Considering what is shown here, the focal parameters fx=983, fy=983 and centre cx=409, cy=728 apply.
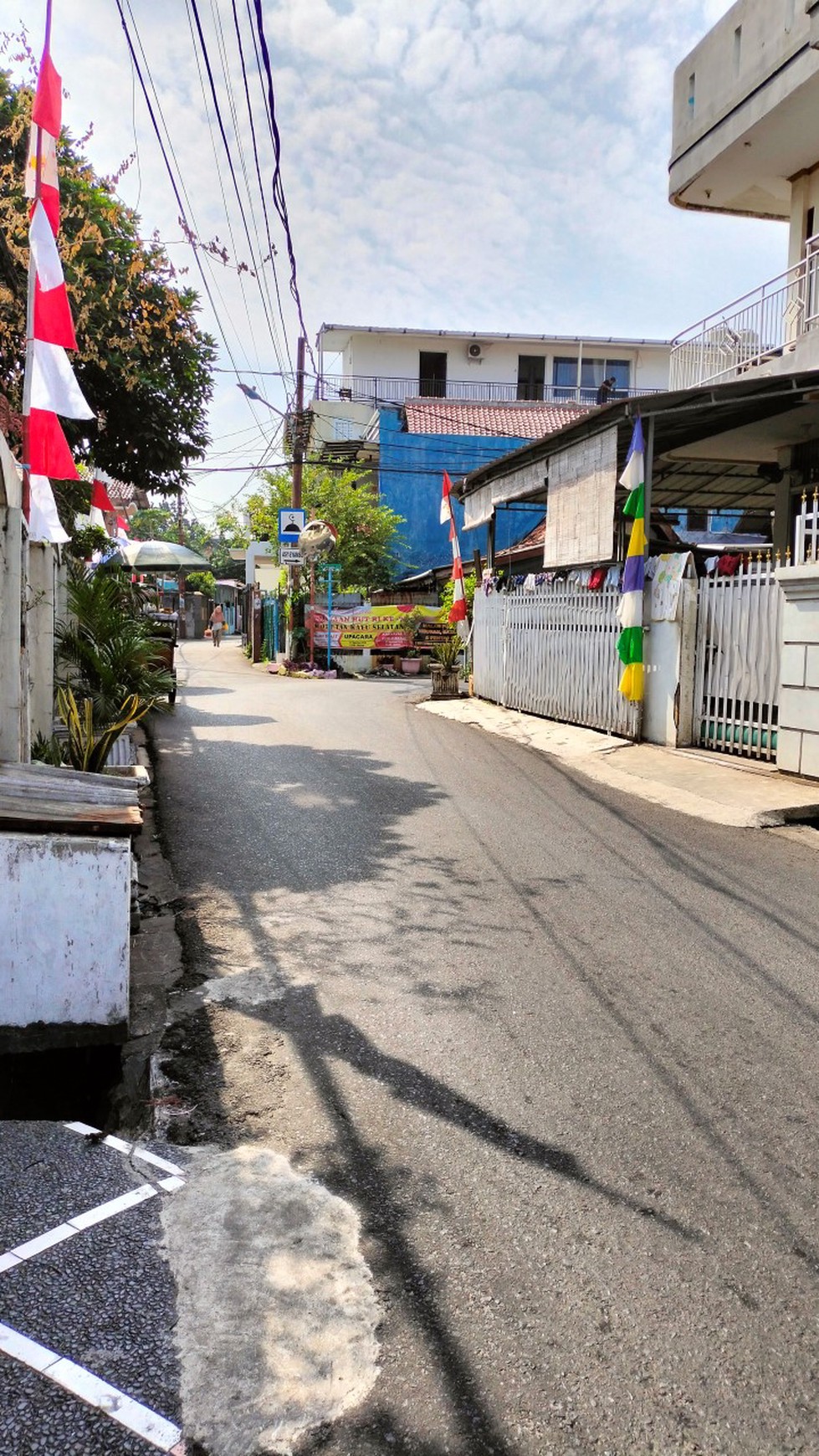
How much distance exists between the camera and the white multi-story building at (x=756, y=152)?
492 inches

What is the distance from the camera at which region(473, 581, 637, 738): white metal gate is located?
12258 millimetres

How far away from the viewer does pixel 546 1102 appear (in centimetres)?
329

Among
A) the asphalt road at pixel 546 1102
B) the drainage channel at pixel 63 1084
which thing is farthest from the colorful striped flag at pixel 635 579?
the drainage channel at pixel 63 1084

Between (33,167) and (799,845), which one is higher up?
(33,167)

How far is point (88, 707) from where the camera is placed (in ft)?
20.7

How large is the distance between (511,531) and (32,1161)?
30.5m

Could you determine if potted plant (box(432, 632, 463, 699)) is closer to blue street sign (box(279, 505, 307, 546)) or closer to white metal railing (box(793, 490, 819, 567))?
blue street sign (box(279, 505, 307, 546))

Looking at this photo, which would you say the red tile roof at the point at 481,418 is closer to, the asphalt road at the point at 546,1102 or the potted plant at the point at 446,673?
the potted plant at the point at 446,673

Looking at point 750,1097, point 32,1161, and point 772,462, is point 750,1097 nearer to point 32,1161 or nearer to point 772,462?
point 32,1161

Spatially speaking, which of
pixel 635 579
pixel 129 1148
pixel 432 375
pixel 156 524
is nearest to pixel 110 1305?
pixel 129 1148

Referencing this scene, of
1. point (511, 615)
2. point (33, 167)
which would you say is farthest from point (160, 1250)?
point (511, 615)

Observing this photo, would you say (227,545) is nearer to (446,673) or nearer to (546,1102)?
(446,673)

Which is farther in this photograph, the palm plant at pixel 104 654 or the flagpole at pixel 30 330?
the palm plant at pixel 104 654

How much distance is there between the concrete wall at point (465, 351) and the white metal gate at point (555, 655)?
71.6 feet
